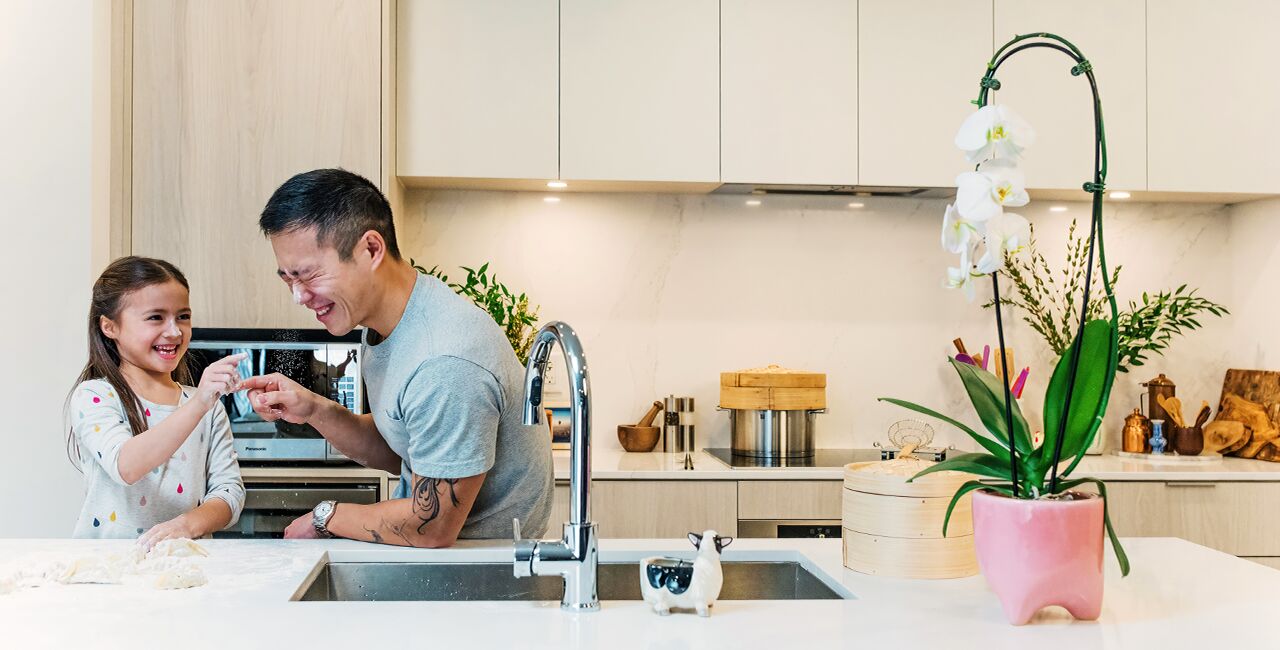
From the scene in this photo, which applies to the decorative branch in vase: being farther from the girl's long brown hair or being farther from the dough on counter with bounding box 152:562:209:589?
the dough on counter with bounding box 152:562:209:589

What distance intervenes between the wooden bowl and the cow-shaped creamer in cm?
196

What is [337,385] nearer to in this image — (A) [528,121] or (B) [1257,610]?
(A) [528,121]

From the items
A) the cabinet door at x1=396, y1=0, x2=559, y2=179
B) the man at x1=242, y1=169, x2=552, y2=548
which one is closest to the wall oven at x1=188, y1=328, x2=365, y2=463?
the cabinet door at x1=396, y1=0, x2=559, y2=179

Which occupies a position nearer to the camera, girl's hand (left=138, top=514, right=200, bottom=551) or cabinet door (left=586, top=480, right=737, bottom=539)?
girl's hand (left=138, top=514, right=200, bottom=551)

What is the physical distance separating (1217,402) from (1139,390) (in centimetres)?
31

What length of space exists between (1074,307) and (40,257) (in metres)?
3.23

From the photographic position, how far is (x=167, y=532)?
1.75m

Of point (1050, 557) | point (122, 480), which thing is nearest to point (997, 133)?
point (1050, 557)

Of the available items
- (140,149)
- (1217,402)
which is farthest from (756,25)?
(1217,402)

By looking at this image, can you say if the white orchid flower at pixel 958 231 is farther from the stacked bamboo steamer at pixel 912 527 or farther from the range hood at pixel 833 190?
the range hood at pixel 833 190

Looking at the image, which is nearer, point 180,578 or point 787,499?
point 180,578

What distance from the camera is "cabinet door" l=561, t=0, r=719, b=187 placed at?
10.2ft

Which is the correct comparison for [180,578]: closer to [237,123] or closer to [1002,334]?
[1002,334]

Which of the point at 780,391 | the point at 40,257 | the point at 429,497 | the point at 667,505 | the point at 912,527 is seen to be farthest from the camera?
the point at 780,391
